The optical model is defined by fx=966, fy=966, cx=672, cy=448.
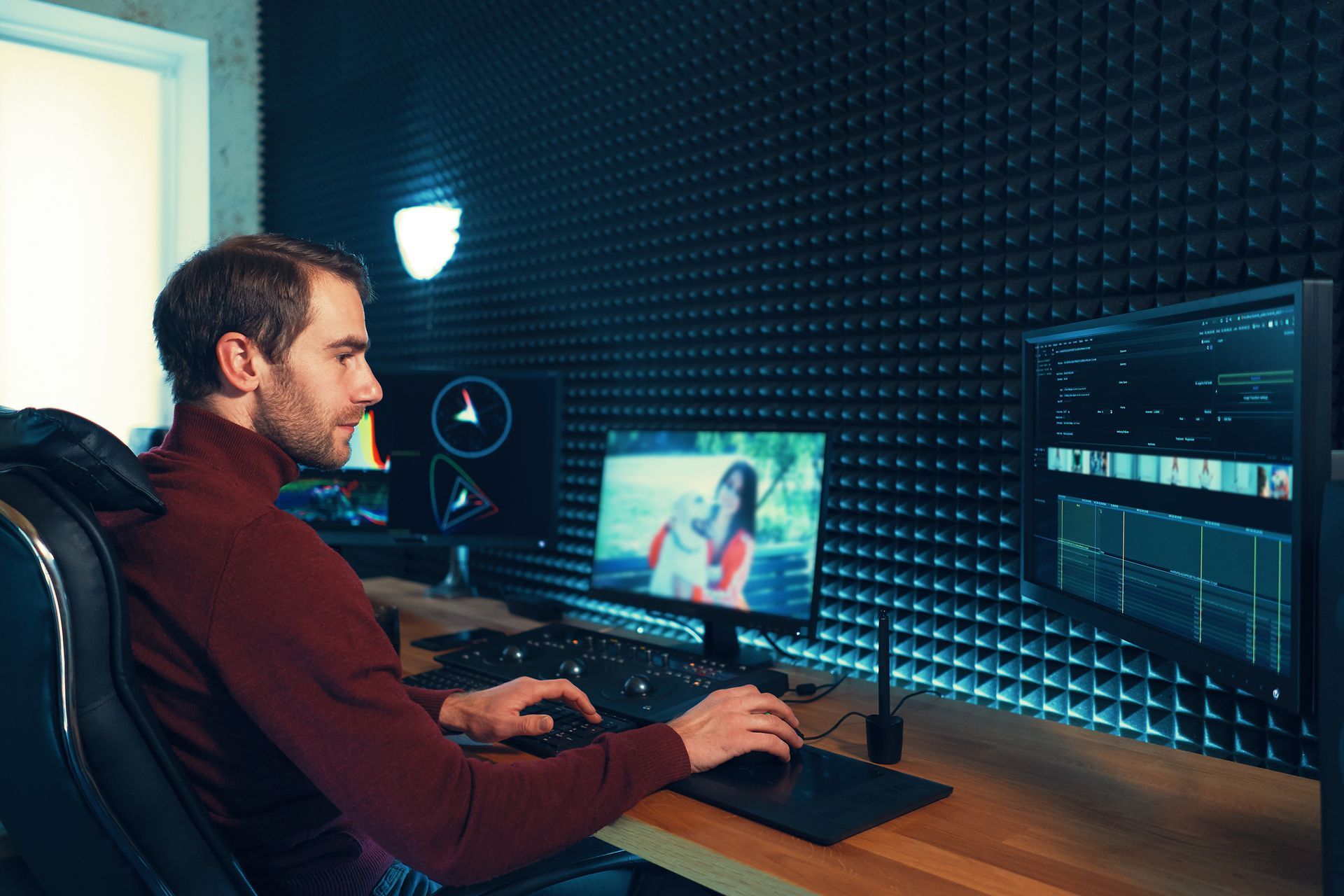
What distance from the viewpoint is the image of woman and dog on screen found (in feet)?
5.45

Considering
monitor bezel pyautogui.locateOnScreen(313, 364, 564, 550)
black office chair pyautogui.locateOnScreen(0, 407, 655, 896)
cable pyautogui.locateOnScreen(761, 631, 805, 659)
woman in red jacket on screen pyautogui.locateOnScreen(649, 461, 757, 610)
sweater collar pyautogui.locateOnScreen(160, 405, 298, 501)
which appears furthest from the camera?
monitor bezel pyautogui.locateOnScreen(313, 364, 564, 550)

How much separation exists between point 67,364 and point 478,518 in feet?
6.78

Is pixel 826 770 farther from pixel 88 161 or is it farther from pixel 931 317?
pixel 88 161

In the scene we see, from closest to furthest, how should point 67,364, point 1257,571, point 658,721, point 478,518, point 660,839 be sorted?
point 1257,571 → point 660,839 → point 658,721 → point 478,518 → point 67,364

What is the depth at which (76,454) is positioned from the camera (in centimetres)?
91

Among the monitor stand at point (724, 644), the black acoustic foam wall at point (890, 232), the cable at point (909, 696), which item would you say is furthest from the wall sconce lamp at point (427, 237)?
the cable at point (909, 696)

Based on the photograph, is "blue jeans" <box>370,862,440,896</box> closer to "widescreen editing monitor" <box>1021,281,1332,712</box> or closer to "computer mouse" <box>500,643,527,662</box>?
"computer mouse" <box>500,643,527,662</box>

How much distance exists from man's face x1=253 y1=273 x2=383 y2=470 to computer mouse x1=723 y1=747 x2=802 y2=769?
0.66m

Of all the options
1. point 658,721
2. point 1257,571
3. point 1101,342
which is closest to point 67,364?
point 658,721

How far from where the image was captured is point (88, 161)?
136 inches

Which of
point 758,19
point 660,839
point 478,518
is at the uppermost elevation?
point 758,19

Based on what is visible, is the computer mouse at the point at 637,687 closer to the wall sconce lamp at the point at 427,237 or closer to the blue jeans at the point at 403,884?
the blue jeans at the point at 403,884

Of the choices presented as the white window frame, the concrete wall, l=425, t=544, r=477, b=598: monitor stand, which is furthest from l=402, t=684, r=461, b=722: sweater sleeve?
the concrete wall

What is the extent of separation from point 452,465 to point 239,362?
1.17 metres
